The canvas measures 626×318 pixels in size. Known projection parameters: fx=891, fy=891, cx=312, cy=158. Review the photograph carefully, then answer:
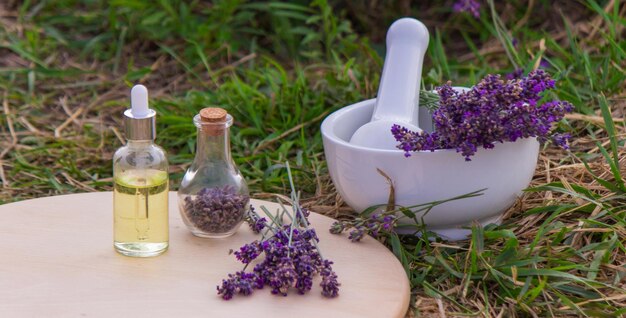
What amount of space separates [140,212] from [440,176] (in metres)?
0.57

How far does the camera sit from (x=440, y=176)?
5.63 feet

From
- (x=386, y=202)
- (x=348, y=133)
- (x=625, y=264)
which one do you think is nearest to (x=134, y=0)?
(x=348, y=133)

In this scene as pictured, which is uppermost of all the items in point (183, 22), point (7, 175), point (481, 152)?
point (481, 152)

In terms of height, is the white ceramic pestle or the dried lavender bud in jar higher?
the white ceramic pestle

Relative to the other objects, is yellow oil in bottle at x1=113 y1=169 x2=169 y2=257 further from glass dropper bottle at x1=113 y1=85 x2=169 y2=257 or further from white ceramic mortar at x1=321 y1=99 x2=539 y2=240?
white ceramic mortar at x1=321 y1=99 x2=539 y2=240

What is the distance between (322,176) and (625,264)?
0.85m

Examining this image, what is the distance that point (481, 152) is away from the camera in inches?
66.8

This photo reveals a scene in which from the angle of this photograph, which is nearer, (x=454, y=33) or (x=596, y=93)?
(x=596, y=93)

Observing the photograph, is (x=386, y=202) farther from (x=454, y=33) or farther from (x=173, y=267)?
(x=454, y=33)

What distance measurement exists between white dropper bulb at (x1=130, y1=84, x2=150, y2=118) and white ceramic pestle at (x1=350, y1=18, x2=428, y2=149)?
0.50 metres

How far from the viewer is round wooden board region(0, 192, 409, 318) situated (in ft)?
4.64

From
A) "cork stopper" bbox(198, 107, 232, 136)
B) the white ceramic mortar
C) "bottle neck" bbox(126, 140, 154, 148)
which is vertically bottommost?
the white ceramic mortar

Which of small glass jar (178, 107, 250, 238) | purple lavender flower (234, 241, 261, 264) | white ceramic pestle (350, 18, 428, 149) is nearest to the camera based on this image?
purple lavender flower (234, 241, 261, 264)

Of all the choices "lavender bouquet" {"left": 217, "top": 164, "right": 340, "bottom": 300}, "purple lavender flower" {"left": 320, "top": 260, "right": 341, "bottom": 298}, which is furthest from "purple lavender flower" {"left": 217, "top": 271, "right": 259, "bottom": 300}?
"purple lavender flower" {"left": 320, "top": 260, "right": 341, "bottom": 298}
